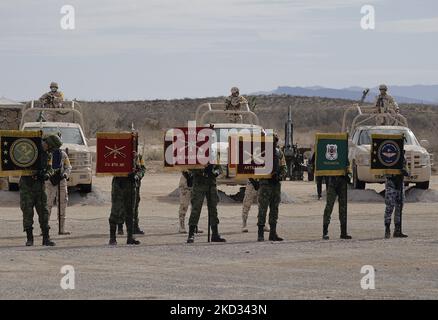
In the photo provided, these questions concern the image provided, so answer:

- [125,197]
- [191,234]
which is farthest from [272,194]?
[125,197]

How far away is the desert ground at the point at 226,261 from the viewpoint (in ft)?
48.1

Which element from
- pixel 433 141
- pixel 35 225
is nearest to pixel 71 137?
pixel 35 225

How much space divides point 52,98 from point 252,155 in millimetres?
9967

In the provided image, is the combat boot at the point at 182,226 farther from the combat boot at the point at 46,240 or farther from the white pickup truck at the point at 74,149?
the white pickup truck at the point at 74,149

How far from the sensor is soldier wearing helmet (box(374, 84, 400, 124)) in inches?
1288

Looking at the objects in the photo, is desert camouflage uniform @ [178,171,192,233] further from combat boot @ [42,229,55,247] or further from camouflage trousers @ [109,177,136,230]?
combat boot @ [42,229,55,247]

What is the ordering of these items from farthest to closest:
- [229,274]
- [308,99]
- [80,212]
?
1. [308,99]
2. [80,212]
3. [229,274]

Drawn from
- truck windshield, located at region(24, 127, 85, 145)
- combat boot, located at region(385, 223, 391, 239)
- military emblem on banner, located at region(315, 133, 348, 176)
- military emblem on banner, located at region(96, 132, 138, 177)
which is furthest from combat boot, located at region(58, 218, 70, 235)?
truck windshield, located at region(24, 127, 85, 145)

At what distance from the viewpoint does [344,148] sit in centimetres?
2209

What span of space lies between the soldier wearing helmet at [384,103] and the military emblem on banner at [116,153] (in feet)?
42.5

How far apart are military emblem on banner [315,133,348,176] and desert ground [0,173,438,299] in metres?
1.13

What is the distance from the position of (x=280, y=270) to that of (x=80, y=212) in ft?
37.7

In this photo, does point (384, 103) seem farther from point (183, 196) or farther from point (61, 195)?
point (61, 195)
